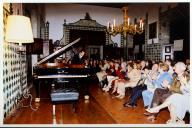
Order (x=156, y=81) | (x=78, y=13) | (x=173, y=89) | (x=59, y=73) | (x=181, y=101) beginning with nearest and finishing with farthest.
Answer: (x=181, y=101) → (x=173, y=89) → (x=156, y=81) → (x=59, y=73) → (x=78, y=13)

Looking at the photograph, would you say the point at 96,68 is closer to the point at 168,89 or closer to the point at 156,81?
the point at 156,81

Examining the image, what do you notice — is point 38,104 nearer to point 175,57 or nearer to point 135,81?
point 135,81

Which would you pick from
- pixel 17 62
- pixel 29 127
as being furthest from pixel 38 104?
pixel 29 127

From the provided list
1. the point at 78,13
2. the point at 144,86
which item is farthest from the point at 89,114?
the point at 78,13

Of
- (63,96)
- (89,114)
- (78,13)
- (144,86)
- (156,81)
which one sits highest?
(78,13)

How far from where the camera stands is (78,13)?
1180 cm

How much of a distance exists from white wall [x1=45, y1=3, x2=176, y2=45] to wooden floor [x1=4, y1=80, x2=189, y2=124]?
6.09 m

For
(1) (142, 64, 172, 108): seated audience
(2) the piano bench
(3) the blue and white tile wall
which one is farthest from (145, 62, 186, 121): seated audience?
(3) the blue and white tile wall

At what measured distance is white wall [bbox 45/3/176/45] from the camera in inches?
448

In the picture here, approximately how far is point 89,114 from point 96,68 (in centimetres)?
497

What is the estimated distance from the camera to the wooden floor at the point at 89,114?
4.29 m

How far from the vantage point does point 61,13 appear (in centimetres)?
1150

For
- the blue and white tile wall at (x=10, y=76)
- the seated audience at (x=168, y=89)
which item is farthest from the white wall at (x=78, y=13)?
the seated audience at (x=168, y=89)

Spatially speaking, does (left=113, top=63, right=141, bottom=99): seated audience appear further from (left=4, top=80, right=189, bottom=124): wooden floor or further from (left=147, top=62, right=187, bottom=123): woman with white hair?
(left=147, top=62, right=187, bottom=123): woman with white hair
